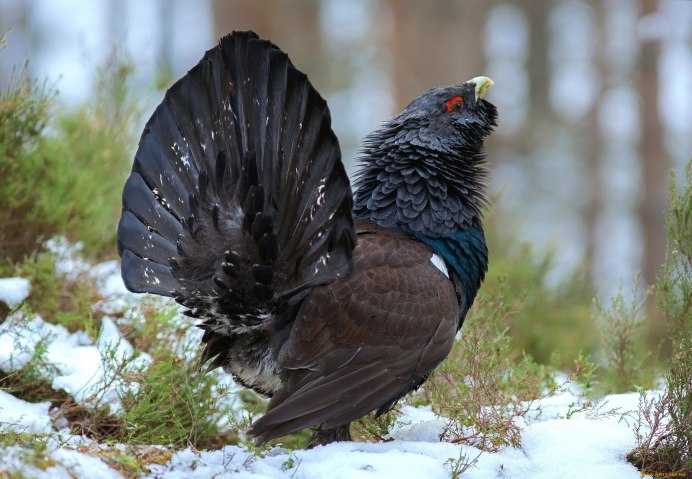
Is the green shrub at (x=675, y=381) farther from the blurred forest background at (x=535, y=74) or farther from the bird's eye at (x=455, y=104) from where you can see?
the blurred forest background at (x=535, y=74)

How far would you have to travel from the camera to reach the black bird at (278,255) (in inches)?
130

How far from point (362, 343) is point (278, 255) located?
54cm

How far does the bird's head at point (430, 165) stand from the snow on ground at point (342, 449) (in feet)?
3.44

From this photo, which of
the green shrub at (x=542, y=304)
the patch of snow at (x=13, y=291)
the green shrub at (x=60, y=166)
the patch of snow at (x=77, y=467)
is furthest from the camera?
the green shrub at (x=542, y=304)

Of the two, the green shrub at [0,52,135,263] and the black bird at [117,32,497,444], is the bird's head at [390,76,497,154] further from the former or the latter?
the green shrub at [0,52,135,263]

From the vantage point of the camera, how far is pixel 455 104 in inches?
166

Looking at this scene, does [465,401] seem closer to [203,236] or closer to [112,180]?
[203,236]

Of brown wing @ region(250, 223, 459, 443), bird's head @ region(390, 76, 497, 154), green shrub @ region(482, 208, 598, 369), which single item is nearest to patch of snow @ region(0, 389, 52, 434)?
brown wing @ region(250, 223, 459, 443)

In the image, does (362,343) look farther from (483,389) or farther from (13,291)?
(13,291)

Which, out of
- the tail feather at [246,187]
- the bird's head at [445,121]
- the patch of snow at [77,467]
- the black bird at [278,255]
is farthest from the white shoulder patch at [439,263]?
the patch of snow at [77,467]

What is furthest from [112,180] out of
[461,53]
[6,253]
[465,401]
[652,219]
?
[652,219]

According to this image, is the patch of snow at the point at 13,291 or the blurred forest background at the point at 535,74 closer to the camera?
the patch of snow at the point at 13,291

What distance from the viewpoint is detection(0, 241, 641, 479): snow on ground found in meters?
2.94

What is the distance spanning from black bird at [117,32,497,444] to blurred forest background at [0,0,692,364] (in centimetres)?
766
